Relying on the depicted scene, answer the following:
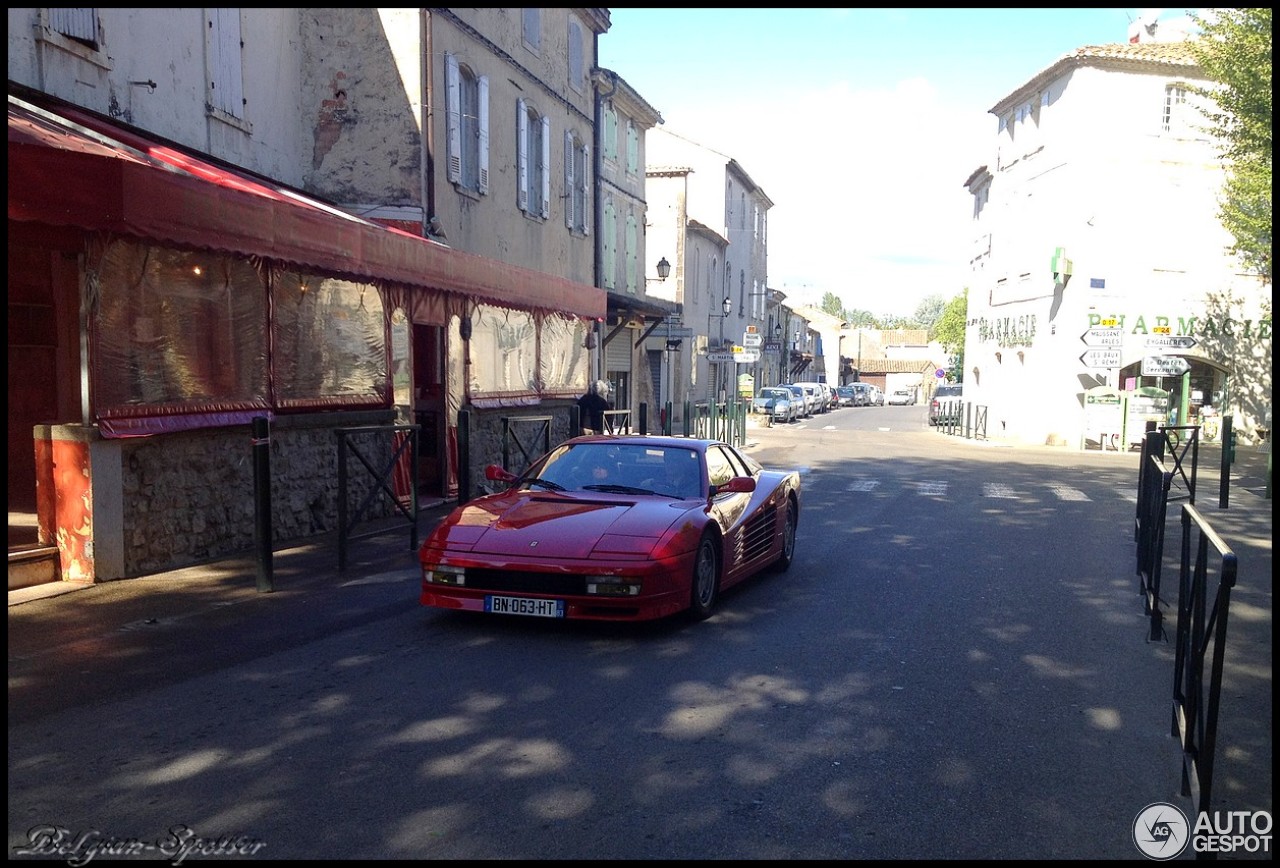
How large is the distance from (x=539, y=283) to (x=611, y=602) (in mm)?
11589

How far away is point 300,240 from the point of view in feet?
34.8

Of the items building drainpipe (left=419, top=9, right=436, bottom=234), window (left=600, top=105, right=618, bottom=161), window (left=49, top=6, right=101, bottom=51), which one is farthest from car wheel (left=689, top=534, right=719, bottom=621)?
window (left=600, top=105, right=618, bottom=161)

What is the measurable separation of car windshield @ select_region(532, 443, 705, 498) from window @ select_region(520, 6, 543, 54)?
14115 mm

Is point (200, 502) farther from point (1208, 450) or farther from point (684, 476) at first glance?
point (1208, 450)

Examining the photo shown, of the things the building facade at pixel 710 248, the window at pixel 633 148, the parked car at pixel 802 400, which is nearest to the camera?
the window at pixel 633 148

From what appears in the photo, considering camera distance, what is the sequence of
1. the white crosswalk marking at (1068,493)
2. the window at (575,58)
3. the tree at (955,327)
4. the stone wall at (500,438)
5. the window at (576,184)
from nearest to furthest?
the stone wall at (500,438) → the white crosswalk marking at (1068,493) → the window at (575,58) → the window at (576,184) → the tree at (955,327)

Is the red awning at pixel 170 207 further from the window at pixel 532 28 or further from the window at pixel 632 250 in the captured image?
the window at pixel 632 250

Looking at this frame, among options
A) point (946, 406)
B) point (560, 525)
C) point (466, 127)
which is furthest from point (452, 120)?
point (946, 406)

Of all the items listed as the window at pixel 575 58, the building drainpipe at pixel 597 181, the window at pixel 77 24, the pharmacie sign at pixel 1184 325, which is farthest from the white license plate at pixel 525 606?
the pharmacie sign at pixel 1184 325

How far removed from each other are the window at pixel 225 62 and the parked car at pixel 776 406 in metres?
31.7

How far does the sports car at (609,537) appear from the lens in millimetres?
6828

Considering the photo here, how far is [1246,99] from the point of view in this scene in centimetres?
1509

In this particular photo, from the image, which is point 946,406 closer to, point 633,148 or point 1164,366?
point 1164,366

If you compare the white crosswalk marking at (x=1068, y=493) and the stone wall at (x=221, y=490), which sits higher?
the stone wall at (x=221, y=490)
